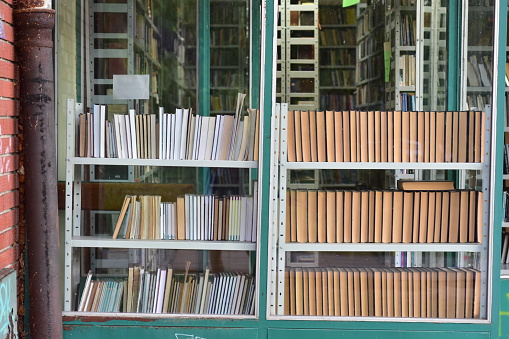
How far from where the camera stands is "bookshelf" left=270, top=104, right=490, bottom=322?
3346mm

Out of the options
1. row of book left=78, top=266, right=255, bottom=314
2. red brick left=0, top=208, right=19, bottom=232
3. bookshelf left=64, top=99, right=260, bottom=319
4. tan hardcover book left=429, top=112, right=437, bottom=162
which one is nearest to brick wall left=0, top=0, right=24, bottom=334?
red brick left=0, top=208, right=19, bottom=232

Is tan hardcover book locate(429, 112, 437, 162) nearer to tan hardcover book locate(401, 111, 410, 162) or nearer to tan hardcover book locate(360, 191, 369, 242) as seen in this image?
tan hardcover book locate(401, 111, 410, 162)

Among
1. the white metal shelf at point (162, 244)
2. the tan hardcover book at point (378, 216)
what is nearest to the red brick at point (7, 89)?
the white metal shelf at point (162, 244)

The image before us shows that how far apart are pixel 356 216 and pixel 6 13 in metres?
2.05

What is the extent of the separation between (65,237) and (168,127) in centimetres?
83

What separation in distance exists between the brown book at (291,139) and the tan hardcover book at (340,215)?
319 millimetres

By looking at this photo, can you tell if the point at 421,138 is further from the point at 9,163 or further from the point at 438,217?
the point at 9,163

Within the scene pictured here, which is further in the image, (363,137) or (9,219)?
(363,137)

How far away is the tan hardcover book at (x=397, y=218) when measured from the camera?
11.1ft

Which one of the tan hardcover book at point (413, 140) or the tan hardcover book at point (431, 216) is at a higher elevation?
the tan hardcover book at point (413, 140)

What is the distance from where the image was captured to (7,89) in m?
3.00

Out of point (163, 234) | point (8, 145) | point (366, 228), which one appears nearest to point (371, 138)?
point (366, 228)

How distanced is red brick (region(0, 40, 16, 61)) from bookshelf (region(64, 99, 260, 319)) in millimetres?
471

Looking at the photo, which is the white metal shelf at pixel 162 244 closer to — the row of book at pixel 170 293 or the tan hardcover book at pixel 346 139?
the row of book at pixel 170 293
